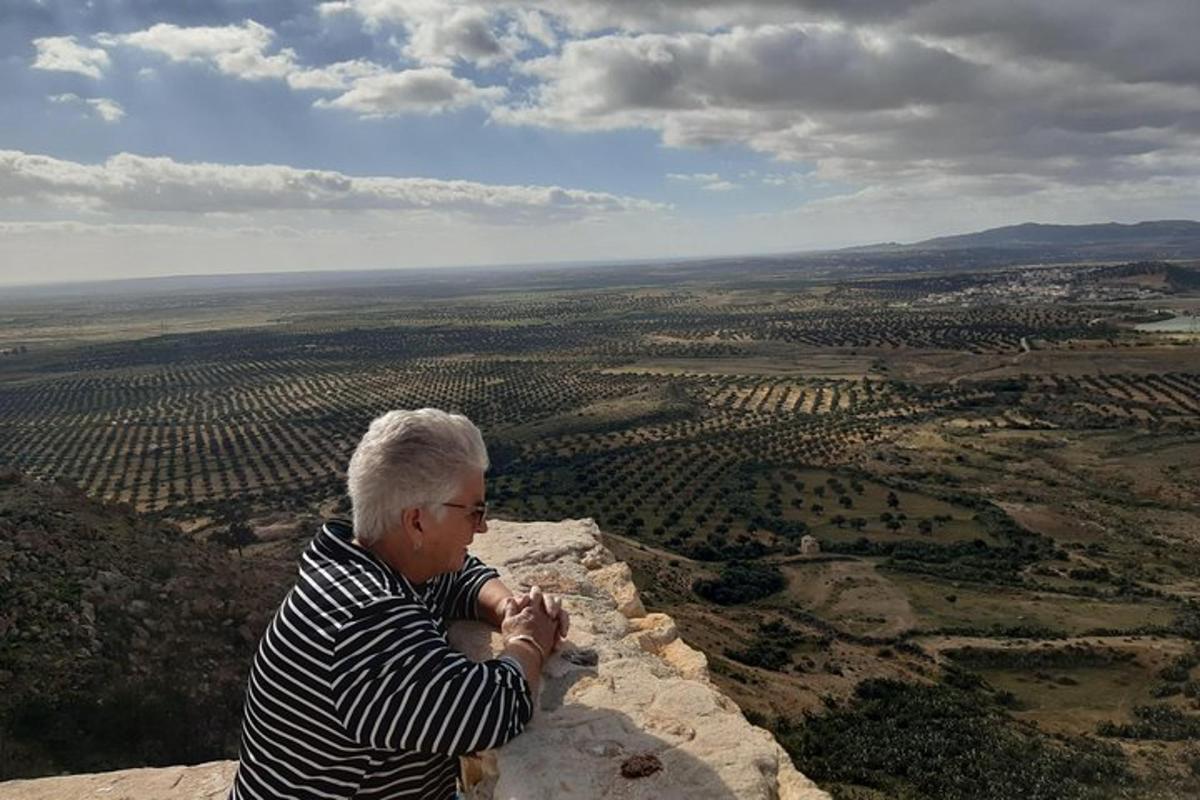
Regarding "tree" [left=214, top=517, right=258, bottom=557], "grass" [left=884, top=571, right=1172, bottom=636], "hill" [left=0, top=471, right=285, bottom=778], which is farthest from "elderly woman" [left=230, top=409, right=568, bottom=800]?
"grass" [left=884, top=571, right=1172, bottom=636]

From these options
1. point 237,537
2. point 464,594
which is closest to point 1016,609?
point 237,537

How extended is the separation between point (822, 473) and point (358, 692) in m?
53.5

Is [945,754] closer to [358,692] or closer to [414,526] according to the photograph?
[414,526]

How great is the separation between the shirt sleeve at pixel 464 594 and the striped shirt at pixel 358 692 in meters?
1.03

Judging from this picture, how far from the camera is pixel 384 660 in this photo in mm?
2422

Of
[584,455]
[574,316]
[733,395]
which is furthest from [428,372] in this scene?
[574,316]

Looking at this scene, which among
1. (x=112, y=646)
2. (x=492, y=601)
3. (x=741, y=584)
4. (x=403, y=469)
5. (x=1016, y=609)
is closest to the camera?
(x=403, y=469)

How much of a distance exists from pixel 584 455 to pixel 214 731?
1896 inches

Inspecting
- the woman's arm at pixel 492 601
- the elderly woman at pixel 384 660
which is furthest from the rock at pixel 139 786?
the elderly woman at pixel 384 660

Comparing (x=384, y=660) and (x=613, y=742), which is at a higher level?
(x=384, y=660)

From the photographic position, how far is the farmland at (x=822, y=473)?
25.8m

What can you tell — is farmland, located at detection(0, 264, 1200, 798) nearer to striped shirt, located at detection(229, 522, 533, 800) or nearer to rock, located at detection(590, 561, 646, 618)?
rock, located at detection(590, 561, 646, 618)

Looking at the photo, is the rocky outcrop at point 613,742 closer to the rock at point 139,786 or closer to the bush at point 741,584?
the rock at point 139,786

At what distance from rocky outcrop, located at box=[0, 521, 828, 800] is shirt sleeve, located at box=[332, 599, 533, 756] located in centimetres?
76
